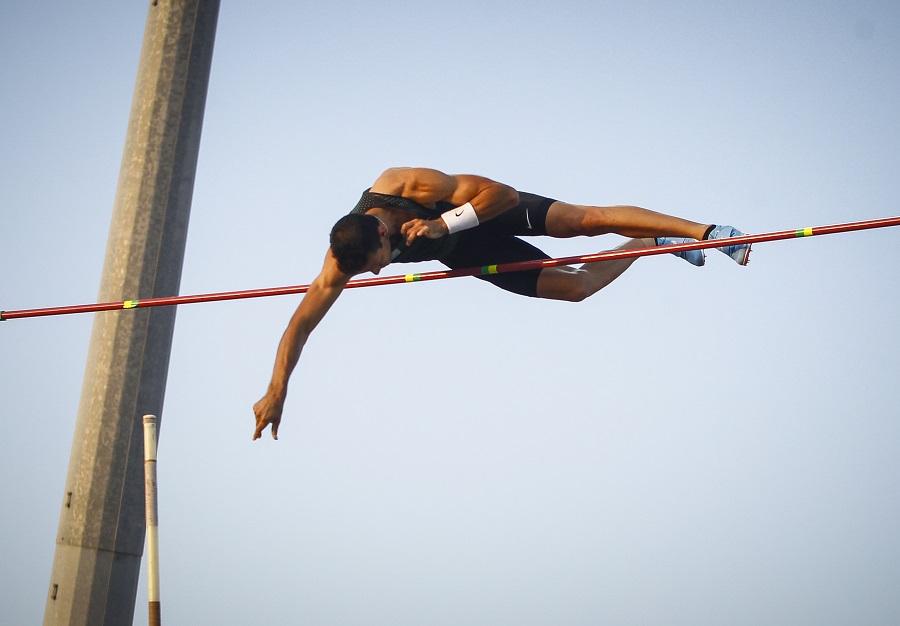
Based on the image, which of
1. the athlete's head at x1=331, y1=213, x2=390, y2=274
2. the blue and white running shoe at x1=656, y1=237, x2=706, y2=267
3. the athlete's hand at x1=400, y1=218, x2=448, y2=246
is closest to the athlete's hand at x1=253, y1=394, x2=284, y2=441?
the athlete's head at x1=331, y1=213, x2=390, y2=274

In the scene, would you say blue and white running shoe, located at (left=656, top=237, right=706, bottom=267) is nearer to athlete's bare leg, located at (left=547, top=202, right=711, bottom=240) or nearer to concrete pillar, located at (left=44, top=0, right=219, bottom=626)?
athlete's bare leg, located at (left=547, top=202, right=711, bottom=240)

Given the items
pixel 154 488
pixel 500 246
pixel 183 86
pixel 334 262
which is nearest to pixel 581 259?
pixel 500 246

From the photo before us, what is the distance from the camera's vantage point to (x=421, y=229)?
4984 millimetres

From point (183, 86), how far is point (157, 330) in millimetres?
1631

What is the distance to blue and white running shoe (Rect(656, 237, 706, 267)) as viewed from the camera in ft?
18.4

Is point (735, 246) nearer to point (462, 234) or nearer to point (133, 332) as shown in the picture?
point (462, 234)

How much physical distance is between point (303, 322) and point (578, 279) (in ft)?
5.32

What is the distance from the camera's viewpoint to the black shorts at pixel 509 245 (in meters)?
5.62

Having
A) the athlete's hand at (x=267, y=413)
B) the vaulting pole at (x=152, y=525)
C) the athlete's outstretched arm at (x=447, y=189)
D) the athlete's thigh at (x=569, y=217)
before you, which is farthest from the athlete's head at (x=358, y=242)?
the vaulting pole at (x=152, y=525)

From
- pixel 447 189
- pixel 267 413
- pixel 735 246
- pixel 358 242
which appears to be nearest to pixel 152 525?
pixel 267 413

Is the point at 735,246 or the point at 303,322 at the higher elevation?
the point at 735,246

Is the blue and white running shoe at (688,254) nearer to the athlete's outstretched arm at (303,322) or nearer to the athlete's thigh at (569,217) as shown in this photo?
the athlete's thigh at (569,217)

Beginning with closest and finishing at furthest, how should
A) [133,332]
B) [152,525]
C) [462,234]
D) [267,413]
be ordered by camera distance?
1. [152,525]
2. [267,413]
3. [462,234]
4. [133,332]

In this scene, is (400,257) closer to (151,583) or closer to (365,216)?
(365,216)
